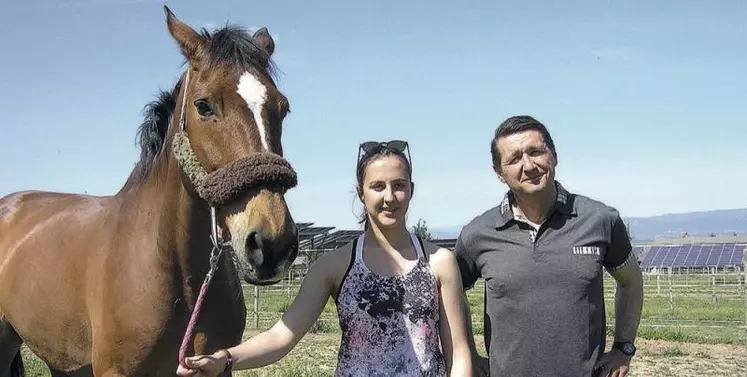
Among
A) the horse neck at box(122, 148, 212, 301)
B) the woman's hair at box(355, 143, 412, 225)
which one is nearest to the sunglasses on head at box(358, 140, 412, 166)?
the woman's hair at box(355, 143, 412, 225)

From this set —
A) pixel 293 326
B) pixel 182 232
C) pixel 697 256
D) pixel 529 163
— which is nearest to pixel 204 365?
pixel 293 326

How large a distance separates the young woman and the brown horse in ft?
0.69

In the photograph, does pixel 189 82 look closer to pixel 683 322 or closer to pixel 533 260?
pixel 533 260

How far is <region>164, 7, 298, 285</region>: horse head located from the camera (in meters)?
2.44

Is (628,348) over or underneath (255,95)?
underneath

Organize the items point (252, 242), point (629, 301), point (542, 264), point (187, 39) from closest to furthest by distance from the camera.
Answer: point (252, 242) < point (542, 264) < point (629, 301) < point (187, 39)

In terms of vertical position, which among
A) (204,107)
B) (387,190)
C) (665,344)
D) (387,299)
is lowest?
(665,344)

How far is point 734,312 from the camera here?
16656mm

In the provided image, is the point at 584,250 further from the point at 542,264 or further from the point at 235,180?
the point at 235,180

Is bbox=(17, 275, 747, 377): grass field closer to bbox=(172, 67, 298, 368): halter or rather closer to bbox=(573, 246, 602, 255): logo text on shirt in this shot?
bbox=(172, 67, 298, 368): halter

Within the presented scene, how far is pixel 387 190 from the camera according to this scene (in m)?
2.55

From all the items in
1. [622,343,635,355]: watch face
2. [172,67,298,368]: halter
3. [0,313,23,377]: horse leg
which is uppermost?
[172,67,298,368]: halter

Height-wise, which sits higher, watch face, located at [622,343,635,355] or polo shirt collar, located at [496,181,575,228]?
polo shirt collar, located at [496,181,575,228]

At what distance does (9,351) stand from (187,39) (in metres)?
3.09
